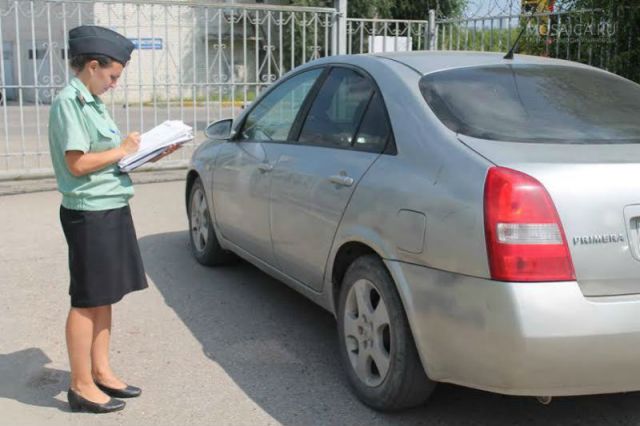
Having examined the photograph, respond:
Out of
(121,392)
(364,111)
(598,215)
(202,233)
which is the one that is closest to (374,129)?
(364,111)

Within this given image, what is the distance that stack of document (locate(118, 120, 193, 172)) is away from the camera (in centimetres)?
357

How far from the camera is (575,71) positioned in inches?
162

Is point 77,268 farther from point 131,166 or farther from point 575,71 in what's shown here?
point 575,71

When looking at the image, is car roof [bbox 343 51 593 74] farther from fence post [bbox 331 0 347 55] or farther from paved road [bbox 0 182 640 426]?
fence post [bbox 331 0 347 55]

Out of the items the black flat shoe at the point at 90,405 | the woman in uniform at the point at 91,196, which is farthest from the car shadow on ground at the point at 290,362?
the woman in uniform at the point at 91,196

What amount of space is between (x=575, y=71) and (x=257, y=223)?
6.75ft

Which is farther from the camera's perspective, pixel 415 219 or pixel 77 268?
pixel 77 268

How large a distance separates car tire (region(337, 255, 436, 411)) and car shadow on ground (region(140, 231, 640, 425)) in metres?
0.14

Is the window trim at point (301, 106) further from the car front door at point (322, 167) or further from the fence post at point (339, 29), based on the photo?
the fence post at point (339, 29)

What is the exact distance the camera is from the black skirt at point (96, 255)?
353 centimetres

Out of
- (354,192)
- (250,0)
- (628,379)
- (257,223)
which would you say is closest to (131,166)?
(354,192)

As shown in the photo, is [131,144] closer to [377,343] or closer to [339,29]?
[377,343]

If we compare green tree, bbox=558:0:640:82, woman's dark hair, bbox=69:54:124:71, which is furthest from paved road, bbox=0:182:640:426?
green tree, bbox=558:0:640:82

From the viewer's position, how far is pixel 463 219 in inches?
116
